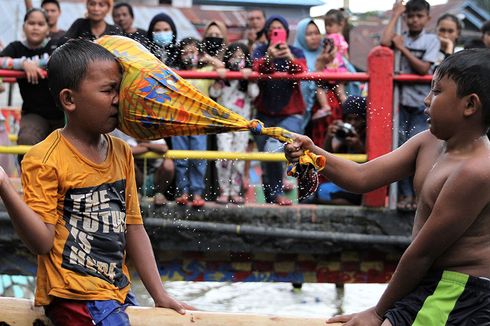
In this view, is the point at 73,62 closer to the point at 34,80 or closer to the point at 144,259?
the point at 144,259

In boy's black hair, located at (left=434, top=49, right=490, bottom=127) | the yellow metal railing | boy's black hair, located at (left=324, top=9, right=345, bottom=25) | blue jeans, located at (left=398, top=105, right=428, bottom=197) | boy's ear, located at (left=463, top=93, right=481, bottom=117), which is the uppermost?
boy's black hair, located at (left=324, top=9, right=345, bottom=25)

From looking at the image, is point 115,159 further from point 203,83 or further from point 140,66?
point 203,83

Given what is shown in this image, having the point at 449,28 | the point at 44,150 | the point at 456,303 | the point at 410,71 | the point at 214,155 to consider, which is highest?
the point at 449,28

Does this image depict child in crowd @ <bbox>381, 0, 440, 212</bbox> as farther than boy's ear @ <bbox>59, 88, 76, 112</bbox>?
Yes

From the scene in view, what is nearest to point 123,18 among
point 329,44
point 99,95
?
point 329,44

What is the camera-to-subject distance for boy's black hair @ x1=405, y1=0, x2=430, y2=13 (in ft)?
22.6

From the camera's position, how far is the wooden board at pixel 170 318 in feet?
11.2

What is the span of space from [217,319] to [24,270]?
11.1ft

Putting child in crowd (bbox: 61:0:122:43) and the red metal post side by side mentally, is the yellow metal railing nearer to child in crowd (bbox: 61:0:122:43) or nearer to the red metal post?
the red metal post

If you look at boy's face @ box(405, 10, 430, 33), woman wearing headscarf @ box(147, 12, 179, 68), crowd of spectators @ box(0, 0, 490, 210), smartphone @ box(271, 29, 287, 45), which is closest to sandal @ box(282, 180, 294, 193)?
crowd of spectators @ box(0, 0, 490, 210)

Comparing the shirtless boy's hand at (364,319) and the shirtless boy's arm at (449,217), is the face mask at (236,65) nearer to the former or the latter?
the shirtless boy's hand at (364,319)

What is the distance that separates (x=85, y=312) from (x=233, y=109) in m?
3.32

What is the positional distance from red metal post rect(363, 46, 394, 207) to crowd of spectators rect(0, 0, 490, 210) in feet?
0.36

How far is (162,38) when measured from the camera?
6312mm
